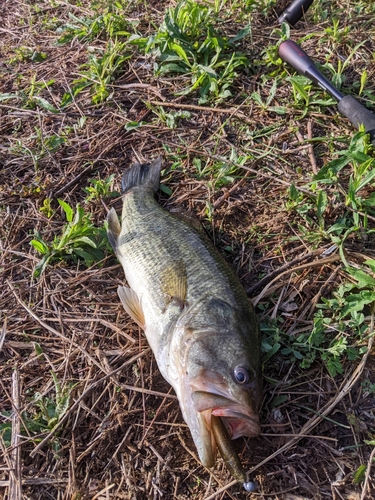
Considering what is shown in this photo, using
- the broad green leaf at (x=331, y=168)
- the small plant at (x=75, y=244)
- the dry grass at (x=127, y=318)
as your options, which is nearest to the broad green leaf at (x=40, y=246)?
the small plant at (x=75, y=244)

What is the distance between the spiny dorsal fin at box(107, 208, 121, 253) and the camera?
11.7 ft

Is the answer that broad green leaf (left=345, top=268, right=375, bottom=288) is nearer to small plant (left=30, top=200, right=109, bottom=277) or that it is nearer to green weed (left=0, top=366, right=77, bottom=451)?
small plant (left=30, top=200, right=109, bottom=277)

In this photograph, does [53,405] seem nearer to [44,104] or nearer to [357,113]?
[44,104]

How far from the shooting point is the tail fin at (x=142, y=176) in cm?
386

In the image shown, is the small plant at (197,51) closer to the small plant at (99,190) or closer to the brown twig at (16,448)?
the small plant at (99,190)

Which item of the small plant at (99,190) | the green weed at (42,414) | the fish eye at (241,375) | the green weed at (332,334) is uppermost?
the green weed at (332,334)

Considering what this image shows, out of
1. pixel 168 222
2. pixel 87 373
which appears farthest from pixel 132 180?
pixel 87 373

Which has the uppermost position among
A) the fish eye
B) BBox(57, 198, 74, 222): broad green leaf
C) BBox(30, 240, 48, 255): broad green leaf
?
the fish eye

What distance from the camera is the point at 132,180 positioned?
12.7 ft

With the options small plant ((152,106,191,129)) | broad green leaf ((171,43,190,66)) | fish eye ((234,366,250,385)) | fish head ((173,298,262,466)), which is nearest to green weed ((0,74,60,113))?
small plant ((152,106,191,129))

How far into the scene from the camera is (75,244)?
3598 mm

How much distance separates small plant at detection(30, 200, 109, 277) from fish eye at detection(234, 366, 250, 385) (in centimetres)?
161

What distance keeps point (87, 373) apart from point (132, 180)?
169 cm

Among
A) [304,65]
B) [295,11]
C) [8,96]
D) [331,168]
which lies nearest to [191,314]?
[331,168]
